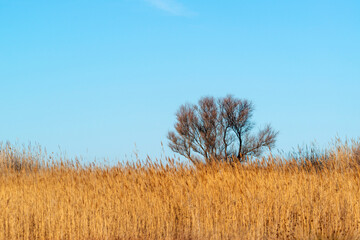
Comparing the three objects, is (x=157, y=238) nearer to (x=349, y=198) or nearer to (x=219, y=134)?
(x=349, y=198)

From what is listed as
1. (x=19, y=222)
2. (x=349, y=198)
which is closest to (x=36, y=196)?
(x=19, y=222)

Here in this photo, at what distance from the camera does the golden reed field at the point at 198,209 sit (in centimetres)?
748

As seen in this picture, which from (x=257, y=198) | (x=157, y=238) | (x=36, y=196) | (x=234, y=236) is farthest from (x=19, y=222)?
(x=257, y=198)

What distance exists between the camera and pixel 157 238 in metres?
7.56

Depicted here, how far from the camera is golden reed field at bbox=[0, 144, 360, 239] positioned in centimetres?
748

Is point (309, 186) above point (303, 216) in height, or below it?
above

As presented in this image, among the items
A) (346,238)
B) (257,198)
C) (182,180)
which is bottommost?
(346,238)

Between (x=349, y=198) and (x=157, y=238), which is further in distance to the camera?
(x=349, y=198)

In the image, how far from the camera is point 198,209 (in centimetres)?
798

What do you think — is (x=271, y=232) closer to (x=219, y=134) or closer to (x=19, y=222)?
(x=19, y=222)

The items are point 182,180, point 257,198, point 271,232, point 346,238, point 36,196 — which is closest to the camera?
point 346,238

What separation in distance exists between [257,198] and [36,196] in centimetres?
552

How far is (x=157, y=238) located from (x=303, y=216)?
2790 mm

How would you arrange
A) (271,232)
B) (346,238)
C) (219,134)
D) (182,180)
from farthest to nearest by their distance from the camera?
(219,134), (182,180), (271,232), (346,238)
